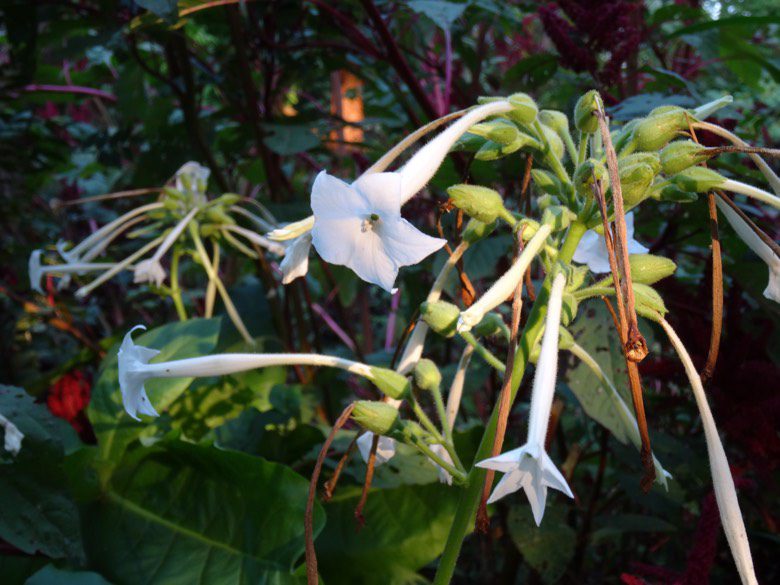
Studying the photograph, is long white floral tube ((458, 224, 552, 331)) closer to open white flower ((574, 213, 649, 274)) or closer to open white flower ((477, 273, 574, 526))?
open white flower ((477, 273, 574, 526))

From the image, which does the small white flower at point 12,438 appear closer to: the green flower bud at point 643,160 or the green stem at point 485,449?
the green stem at point 485,449

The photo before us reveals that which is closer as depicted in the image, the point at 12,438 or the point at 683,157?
the point at 683,157

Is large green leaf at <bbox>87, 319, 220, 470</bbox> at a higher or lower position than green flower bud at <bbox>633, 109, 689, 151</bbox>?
lower

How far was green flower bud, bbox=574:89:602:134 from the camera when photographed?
41 centimetres

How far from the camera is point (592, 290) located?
16.5 inches

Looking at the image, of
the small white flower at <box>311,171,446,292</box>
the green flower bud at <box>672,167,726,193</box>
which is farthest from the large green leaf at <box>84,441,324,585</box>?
the green flower bud at <box>672,167,726,193</box>

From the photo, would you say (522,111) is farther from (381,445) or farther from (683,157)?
(381,445)

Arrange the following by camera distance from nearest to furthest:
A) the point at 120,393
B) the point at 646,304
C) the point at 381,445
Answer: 1. the point at 646,304
2. the point at 381,445
3. the point at 120,393

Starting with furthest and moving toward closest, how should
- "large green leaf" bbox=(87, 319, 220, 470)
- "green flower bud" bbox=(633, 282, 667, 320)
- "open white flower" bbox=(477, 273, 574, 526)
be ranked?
1. "large green leaf" bbox=(87, 319, 220, 470)
2. "green flower bud" bbox=(633, 282, 667, 320)
3. "open white flower" bbox=(477, 273, 574, 526)

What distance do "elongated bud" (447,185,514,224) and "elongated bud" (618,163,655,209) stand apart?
0.07 m

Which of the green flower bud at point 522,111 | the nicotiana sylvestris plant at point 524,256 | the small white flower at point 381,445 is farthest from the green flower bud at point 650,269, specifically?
the small white flower at point 381,445

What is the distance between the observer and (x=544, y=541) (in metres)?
0.69

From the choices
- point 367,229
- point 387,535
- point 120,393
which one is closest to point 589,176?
point 367,229

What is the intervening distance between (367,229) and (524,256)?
0.26 feet
